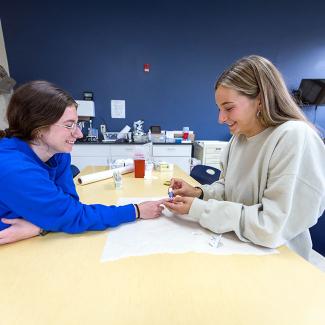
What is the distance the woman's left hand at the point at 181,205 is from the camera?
0.89 meters

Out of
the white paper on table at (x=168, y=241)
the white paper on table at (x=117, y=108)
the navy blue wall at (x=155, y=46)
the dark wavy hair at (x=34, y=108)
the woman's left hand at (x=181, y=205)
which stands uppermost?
the navy blue wall at (x=155, y=46)

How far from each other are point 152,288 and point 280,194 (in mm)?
486

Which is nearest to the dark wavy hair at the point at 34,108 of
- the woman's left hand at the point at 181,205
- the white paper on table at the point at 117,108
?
the woman's left hand at the point at 181,205

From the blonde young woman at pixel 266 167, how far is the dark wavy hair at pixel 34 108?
0.59 meters

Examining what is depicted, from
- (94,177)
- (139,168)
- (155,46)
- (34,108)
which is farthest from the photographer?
(155,46)

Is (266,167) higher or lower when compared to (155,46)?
lower

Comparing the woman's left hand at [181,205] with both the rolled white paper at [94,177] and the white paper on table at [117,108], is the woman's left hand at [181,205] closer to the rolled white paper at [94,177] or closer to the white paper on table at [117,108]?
the rolled white paper at [94,177]

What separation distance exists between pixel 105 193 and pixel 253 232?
2.90 feet

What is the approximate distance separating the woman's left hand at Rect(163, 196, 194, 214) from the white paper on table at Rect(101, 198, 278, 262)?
58mm

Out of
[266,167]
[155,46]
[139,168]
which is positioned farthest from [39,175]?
[155,46]

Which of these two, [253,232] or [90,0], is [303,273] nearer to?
[253,232]

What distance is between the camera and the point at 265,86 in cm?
80

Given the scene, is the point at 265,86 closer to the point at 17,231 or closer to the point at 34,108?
the point at 34,108

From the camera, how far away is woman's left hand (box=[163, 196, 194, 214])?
2.93 ft
